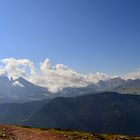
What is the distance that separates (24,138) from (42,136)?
2.87 metres

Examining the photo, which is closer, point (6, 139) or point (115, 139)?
point (6, 139)

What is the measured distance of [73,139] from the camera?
41125 millimetres

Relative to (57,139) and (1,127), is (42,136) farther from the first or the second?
(1,127)

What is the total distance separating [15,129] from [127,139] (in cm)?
1738

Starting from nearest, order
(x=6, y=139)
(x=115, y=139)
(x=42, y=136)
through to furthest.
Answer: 1. (x=6, y=139)
2. (x=42, y=136)
3. (x=115, y=139)

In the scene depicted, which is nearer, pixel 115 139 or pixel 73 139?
pixel 73 139

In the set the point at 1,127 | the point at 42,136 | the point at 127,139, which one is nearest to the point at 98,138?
the point at 127,139

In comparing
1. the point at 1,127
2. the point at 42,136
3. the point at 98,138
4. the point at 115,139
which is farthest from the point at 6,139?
the point at 115,139

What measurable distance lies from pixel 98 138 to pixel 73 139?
4.82 metres

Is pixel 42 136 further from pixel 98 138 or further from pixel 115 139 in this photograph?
pixel 115 139

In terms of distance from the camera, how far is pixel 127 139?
1811 inches

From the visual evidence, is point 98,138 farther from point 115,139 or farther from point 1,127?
point 1,127

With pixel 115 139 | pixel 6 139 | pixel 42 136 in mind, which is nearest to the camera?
pixel 6 139

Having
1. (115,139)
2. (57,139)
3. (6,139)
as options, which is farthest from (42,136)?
(115,139)
